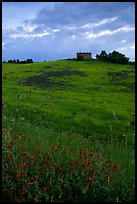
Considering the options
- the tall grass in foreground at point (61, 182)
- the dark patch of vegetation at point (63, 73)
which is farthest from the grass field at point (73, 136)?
the dark patch of vegetation at point (63, 73)

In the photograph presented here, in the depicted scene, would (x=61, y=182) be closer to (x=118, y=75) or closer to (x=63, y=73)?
(x=118, y=75)

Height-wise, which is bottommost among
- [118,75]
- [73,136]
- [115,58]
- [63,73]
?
[73,136]

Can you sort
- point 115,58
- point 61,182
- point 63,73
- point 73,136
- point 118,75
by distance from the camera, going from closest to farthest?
point 61,182 → point 73,136 → point 118,75 → point 63,73 → point 115,58

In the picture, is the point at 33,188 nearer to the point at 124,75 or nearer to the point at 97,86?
the point at 97,86

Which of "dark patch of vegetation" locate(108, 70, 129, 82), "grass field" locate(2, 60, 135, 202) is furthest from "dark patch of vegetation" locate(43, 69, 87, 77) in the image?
"dark patch of vegetation" locate(108, 70, 129, 82)

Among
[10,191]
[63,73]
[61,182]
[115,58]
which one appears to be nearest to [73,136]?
[61,182]

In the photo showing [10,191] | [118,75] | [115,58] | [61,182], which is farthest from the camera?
[115,58]

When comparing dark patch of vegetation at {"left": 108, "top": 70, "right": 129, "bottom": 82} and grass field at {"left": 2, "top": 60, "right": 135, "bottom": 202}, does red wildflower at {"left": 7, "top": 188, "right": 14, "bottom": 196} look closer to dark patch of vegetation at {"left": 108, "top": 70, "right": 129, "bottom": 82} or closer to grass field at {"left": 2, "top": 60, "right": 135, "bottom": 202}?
grass field at {"left": 2, "top": 60, "right": 135, "bottom": 202}

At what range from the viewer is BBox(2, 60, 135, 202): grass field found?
6742mm

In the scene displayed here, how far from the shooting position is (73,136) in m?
13.8

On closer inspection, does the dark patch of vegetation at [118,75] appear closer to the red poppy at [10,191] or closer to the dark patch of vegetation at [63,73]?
the dark patch of vegetation at [63,73]

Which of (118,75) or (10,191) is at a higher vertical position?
(118,75)

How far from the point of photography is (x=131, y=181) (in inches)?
288

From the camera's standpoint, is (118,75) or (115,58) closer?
(118,75)
